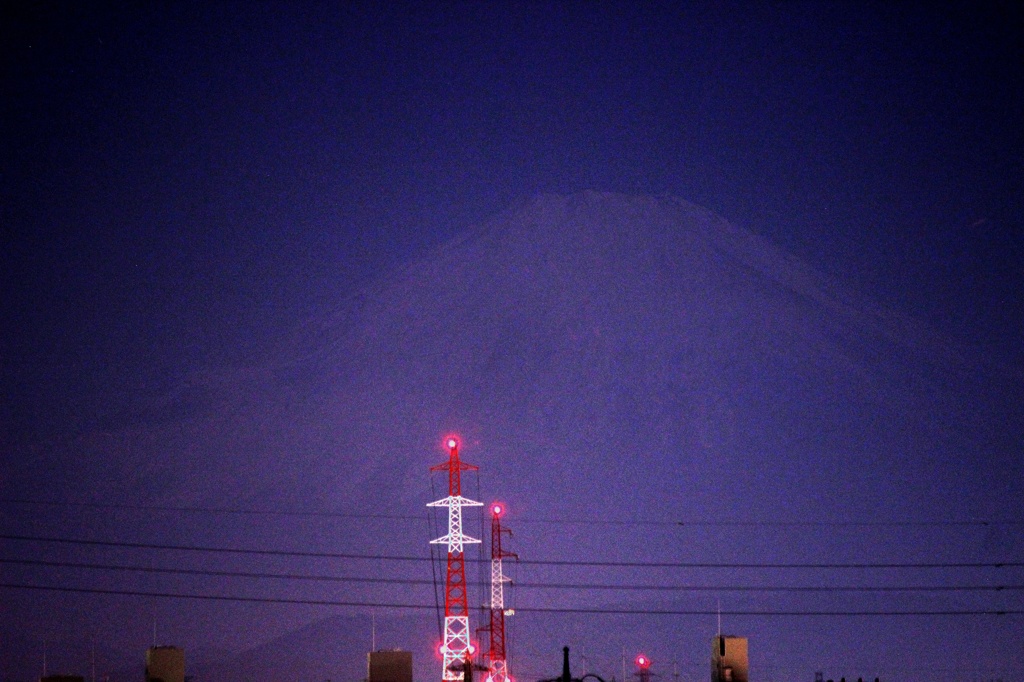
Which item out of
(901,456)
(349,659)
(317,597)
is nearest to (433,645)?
(349,659)

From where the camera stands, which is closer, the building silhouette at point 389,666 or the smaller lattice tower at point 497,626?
the building silhouette at point 389,666

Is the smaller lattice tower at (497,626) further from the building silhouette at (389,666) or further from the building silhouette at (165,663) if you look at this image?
the building silhouette at (165,663)

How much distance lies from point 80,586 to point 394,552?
4459 centimetres

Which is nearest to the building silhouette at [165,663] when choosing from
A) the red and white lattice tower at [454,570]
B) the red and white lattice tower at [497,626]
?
the red and white lattice tower at [454,570]

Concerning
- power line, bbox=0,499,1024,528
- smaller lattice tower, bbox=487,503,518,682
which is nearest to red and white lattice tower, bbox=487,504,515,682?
smaller lattice tower, bbox=487,503,518,682

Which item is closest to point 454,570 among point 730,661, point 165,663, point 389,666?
point 389,666

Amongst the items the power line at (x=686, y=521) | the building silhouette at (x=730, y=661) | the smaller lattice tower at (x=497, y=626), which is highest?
the power line at (x=686, y=521)

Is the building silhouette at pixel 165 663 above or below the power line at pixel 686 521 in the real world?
below

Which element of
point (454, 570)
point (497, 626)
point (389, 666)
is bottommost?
point (389, 666)

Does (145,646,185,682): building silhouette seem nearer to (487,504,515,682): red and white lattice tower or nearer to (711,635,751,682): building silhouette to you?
(487,504,515,682): red and white lattice tower

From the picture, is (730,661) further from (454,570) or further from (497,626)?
(497,626)

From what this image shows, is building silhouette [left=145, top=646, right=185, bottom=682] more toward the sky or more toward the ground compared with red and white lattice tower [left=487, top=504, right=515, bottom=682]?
more toward the ground

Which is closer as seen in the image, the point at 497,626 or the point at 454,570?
the point at 454,570

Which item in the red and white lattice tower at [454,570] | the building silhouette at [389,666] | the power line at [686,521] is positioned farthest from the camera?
the power line at [686,521]
